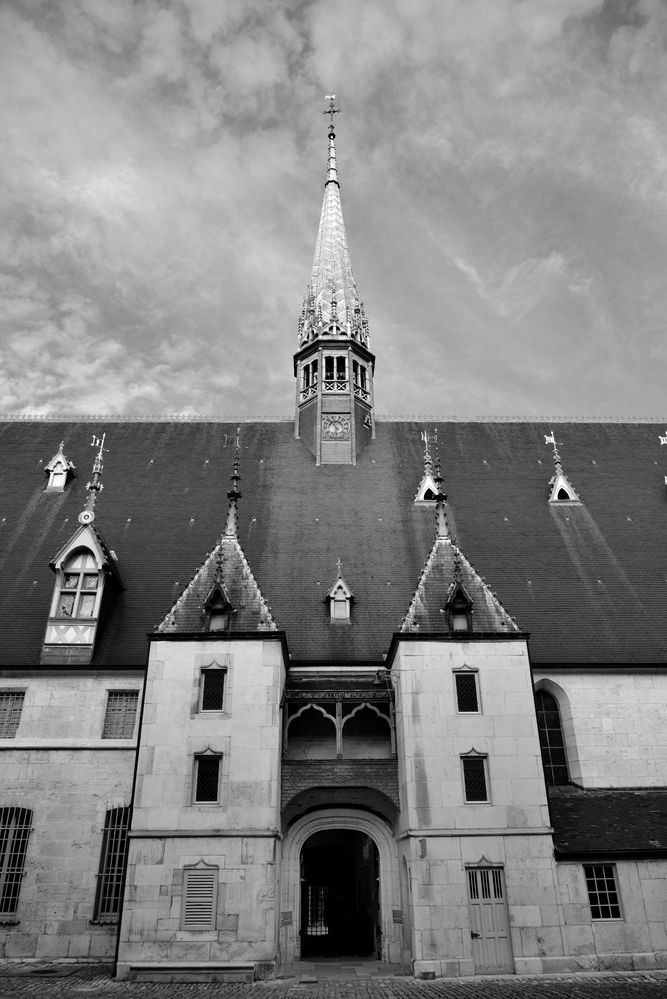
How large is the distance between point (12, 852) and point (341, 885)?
1611 cm

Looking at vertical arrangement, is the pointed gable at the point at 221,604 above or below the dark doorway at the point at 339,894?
above

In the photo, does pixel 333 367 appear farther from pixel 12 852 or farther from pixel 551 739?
pixel 12 852

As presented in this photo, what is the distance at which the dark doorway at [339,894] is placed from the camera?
25.6 metres

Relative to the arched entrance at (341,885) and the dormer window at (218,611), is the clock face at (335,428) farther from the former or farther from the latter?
the arched entrance at (341,885)

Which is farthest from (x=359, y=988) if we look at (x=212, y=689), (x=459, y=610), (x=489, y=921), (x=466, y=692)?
(x=459, y=610)

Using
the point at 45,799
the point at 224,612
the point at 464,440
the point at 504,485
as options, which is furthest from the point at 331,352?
the point at 45,799

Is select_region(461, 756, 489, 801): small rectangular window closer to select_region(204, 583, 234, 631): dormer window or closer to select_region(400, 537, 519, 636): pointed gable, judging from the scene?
select_region(400, 537, 519, 636): pointed gable

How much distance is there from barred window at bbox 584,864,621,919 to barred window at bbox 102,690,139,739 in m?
13.9

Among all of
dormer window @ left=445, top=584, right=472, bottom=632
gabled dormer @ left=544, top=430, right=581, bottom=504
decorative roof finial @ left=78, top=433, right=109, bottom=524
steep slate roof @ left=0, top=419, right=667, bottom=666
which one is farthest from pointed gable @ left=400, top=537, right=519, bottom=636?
decorative roof finial @ left=78, top=433, right=109, bottom=524

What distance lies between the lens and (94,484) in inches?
1143

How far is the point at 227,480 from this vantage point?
32.7m

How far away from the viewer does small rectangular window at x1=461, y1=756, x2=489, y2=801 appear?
21.6 metres

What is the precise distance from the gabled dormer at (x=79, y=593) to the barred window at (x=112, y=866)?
4893 millimetres

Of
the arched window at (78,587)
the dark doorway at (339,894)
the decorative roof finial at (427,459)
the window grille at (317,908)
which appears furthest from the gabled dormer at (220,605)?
the window grille at (317,908)
